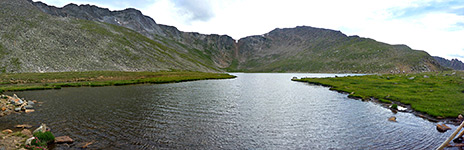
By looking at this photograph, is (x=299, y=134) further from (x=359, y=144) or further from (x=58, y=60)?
(x=58, y=60)

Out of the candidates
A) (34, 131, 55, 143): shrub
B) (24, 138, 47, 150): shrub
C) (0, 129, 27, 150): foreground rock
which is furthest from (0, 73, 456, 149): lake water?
(0, 129, 27, 150): foreground rock

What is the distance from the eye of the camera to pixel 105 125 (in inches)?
970

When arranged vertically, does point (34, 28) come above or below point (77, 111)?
above

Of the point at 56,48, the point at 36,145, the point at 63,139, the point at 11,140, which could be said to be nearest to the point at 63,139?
the point at 63,139

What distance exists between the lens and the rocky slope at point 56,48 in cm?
11034

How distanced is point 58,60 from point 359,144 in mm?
147729

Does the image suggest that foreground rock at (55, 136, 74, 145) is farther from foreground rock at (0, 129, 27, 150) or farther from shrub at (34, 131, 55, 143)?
foreground rock at (0, 129, 27, 150)

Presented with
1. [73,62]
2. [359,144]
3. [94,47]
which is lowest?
[359,144]

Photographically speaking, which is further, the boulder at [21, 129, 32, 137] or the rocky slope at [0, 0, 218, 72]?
the rocky slope at [0, 0, 218, 72]

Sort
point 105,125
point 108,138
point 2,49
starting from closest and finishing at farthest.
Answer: point 108,138
point 105,125
point 2,49

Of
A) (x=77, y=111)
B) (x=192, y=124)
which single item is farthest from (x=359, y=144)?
(x=77, y=111)

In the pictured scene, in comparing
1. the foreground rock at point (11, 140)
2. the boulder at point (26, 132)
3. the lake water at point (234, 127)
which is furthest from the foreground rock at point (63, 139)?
the boulder at point (26, 132)

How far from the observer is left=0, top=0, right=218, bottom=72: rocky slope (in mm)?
110338

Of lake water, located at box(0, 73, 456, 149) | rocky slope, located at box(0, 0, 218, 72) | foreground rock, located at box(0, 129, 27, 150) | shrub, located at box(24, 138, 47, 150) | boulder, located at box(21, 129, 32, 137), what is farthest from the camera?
rocky slope, located at box(0, 0, 218, 72)
